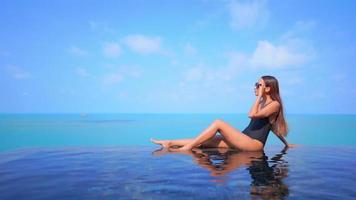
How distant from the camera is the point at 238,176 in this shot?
5.05 meters

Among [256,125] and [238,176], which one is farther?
[256,125]

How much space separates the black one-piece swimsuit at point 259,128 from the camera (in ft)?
26.2

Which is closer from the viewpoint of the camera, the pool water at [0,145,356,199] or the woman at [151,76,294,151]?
the pool water at [0,145,356,199]

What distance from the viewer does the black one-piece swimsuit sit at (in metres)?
7.98

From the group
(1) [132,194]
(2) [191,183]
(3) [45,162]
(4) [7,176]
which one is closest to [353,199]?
(2) [191,183]

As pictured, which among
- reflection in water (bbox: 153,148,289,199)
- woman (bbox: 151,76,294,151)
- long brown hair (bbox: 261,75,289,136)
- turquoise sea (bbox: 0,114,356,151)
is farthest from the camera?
turquoise sea (bbox: 0,114,356,151)

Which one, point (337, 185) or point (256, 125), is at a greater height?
point (256, 125)

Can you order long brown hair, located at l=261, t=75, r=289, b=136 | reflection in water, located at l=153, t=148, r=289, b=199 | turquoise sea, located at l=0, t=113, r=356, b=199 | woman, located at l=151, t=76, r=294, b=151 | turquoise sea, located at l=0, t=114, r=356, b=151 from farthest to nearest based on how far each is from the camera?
turquoise sea, located at l=0, t=114, r=356, b=151 → long brown hair, located at l=261, t=75, r=289, b=136 → woman, located at l=151, t=76, r=294, b=151 → reflection in water, located at l=153, t=148, r=289, b=199 → turquoise sea, located at l=0, t=113, r=356, b=199

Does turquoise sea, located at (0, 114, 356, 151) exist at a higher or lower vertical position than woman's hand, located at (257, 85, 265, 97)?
lower

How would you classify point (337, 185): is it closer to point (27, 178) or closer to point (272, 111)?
point (272, 111)

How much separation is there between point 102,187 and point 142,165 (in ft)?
6.18

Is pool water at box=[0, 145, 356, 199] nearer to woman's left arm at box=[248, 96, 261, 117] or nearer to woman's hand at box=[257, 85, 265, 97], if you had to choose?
woman's left arm at box=[248, 96, 261, 117]

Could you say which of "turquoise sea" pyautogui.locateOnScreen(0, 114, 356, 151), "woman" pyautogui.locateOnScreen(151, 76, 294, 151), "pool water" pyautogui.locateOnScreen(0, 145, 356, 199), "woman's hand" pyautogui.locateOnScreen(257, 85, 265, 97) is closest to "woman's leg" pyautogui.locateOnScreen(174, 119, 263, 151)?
"woman" pyautogui.locateOnScreen(151, 76, 294, 151)

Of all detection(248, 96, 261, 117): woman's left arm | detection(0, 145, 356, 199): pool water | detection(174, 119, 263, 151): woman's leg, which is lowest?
detection(0, 145, 356, 199): pool water
